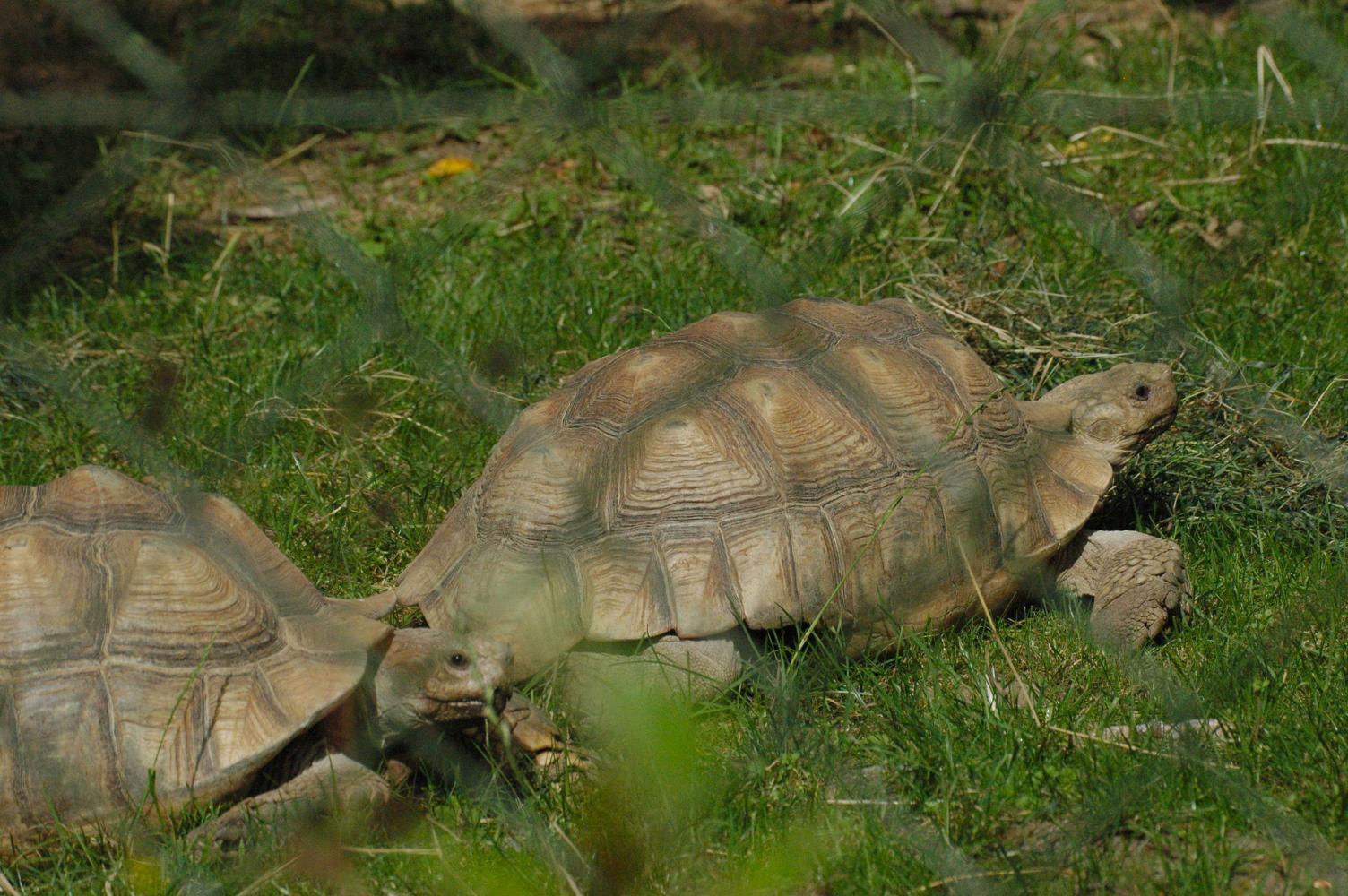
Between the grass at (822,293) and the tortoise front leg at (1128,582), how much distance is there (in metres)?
0.09

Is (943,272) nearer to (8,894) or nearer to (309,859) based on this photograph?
(309,859)

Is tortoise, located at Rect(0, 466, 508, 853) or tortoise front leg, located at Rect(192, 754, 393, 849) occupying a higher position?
tortoise, located at Rect(0, 466, 508, 853)

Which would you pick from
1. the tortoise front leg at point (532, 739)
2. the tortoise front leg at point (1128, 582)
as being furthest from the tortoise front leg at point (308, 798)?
the tortoise front leg at point (1128, 582)

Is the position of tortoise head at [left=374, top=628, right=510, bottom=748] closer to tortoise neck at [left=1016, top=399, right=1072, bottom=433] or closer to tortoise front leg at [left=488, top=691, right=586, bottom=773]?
tortoise front leg at [left=488, top=691, right=586, bottom=773]

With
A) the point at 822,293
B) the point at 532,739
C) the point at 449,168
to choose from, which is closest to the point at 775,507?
the point at 532,739

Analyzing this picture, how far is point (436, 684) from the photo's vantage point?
258cm

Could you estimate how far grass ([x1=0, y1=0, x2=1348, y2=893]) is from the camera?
2383 millimetres

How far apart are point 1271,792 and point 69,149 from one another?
4.81 m

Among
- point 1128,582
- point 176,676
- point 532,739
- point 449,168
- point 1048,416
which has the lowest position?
point 1128,582

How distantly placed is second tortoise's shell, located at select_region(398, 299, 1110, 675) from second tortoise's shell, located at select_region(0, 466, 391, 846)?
1.49 feet

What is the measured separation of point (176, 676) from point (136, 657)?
8cm

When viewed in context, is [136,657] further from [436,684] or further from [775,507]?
[775,507]

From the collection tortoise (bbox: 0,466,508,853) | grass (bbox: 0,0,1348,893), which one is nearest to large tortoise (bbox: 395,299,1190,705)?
grass (bbox: 0,0,1348,893)

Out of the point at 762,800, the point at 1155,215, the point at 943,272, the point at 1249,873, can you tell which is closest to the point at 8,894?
the point at 762,800
